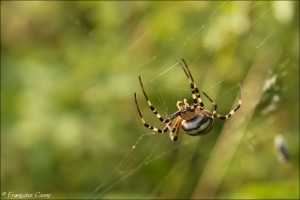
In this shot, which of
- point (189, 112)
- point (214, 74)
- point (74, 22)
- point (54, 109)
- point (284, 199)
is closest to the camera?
point (189, 112)

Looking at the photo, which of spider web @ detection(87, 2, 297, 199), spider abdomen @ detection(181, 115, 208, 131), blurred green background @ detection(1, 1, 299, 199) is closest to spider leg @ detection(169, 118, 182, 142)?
spider abdomen @ detection(181, 115, 208, 131)

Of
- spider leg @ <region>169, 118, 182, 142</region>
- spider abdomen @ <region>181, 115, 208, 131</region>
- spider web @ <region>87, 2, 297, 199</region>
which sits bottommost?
spider abdomen @ <region>181, 115, 208, 131</region>

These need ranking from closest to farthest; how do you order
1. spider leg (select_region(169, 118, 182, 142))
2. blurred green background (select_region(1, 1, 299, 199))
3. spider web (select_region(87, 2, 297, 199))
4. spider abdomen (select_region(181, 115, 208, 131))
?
spider abdomen (select_region(181, 115, 208, 131)) < spider leg (select_region(169, 118, 182, 142)) < spider web (select_region(87, 2, 297, 199)) < blurred green background (select_region(1, 1, 299, 199))

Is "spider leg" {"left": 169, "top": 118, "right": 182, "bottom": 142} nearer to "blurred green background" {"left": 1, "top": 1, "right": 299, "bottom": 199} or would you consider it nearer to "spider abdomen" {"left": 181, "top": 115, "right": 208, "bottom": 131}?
"spider abdomen" {"left": 181, "top": 115, "right": 208, "bottom": 131}

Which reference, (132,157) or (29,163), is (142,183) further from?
(29,163)

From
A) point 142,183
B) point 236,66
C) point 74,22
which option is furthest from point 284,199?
point 74,22

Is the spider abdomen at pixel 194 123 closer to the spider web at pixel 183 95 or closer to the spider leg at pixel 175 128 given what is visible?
the spider leg at pixel 175 128

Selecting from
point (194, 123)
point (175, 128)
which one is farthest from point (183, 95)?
point (194, 123)
